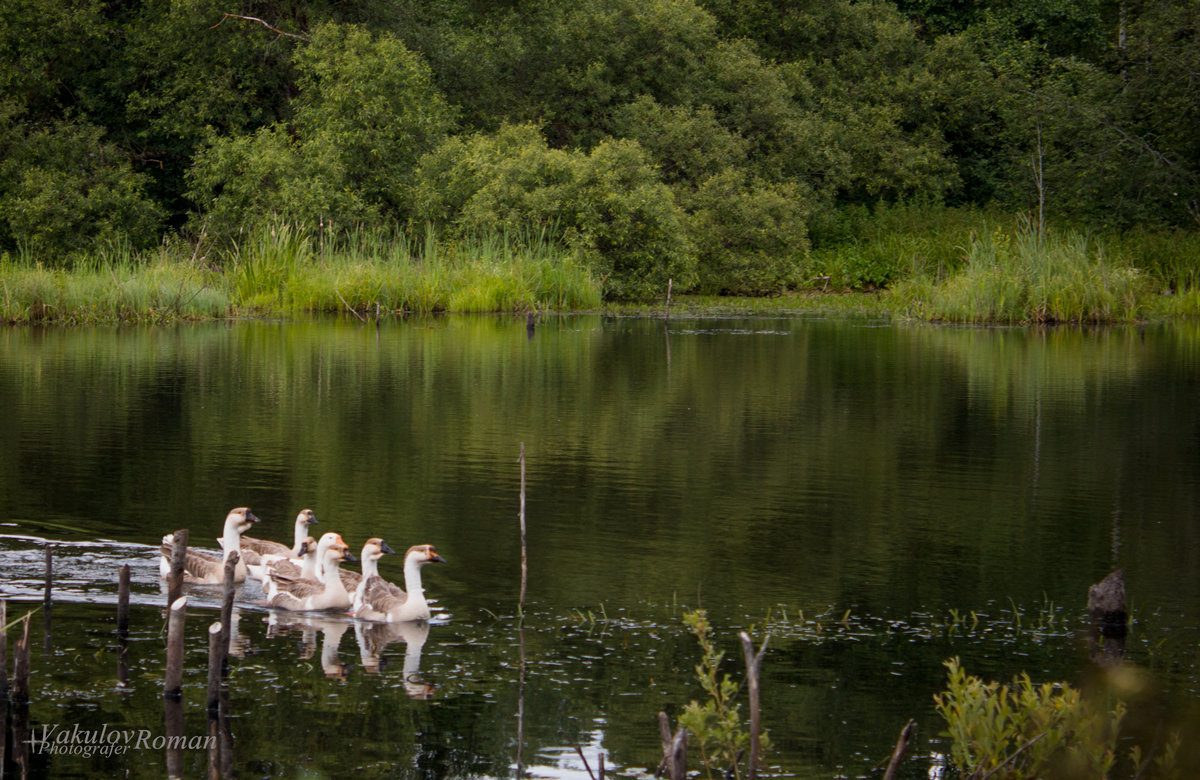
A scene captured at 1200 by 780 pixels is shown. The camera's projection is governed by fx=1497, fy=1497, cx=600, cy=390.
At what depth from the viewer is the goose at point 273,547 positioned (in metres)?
10.8

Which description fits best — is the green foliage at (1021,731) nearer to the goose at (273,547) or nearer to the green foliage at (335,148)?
the goose at (273,547)

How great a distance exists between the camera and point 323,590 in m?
9.95

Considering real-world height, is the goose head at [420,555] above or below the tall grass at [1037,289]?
below

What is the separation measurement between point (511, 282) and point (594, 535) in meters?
25.4

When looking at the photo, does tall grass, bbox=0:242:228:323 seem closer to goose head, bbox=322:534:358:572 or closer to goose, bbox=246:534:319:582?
goose, bbox=246:534:319:582

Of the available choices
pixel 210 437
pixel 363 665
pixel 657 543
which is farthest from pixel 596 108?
pixel 363 665

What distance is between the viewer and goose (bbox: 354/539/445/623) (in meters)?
9.40

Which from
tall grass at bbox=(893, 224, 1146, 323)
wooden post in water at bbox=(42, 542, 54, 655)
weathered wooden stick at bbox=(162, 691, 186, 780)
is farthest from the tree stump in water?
tall grass at bbox=(893, 224, 1146, 323)

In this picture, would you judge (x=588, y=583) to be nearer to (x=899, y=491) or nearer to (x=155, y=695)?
(x=155, y=695)

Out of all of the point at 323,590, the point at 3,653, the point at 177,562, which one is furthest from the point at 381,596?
the point at 3,653

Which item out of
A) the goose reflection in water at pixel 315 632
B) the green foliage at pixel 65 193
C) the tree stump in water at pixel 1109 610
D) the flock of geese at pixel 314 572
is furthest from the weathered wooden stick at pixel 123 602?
the green foliage at pixel 65 193

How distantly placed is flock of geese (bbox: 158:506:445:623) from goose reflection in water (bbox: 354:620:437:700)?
0.22 ft

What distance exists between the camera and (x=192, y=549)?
1082 cm

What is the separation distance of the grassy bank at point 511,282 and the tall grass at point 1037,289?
0.11ft
